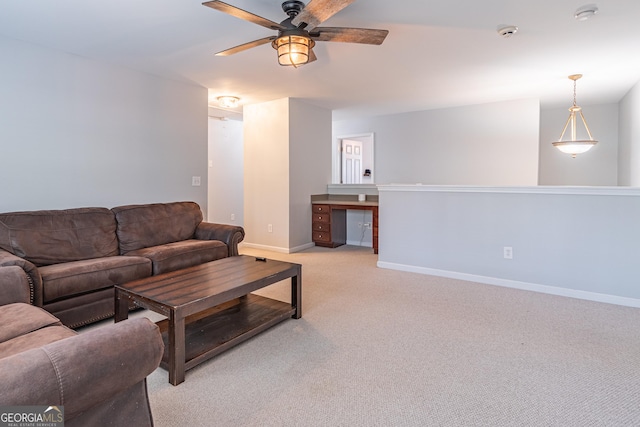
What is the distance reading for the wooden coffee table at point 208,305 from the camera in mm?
1875

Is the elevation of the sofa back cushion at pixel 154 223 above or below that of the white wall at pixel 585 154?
below

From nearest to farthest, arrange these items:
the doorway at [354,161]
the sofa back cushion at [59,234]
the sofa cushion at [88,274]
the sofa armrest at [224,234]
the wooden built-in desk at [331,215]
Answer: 1. the sofa cushion at [88,274]
2. the sofa back cushion at [59,234]
3. the sofa armrest at [224,234]
4. the wooden built-in desk at [331,215]
5. the doorway at [354,161]

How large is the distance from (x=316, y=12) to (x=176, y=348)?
6.72 feet

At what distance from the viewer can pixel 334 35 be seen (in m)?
2.29

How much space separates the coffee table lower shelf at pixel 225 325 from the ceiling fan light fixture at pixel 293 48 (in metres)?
1.87

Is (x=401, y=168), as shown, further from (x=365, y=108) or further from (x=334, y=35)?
(x=334, y=35)

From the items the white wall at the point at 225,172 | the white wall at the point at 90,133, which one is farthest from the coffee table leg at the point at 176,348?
the white wall at the point at 225,172

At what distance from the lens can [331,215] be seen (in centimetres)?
557

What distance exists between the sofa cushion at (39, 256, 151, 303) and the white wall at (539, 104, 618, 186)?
21.6 ft

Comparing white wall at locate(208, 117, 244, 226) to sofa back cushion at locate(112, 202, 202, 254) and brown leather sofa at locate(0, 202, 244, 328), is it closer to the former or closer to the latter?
sofa back cushion at locate(112, 202, 202, 254)

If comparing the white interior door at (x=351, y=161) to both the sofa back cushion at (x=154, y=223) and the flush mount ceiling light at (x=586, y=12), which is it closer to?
the sofa back cushion at (x=154, y=223)

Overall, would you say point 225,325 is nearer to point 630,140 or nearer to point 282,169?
point 282,169

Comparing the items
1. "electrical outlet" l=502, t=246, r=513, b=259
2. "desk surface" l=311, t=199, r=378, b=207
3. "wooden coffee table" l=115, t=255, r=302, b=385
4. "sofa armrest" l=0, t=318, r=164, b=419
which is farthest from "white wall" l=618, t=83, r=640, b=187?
"sofa armrest" l=0, t=318, r=164, b=419

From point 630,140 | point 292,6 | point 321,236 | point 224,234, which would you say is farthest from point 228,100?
point 630,140
